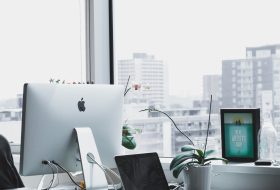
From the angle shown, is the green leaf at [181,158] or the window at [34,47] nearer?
the green leaf at [181,158]

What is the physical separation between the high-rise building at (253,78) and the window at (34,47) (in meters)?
1.19

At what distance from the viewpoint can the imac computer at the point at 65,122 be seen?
7.16ft

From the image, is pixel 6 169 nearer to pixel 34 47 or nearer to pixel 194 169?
pixel 194 169

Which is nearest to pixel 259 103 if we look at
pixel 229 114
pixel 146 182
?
pixel 229 114

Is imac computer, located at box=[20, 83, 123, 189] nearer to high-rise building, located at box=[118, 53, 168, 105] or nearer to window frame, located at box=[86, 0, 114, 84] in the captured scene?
high-rise building, located at box=[118, 53, 168, 105]

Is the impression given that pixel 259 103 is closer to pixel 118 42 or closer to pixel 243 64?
pixel 243 64

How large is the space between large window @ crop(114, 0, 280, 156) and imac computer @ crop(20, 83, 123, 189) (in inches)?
23.3

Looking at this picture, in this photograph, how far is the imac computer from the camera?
2.18 m

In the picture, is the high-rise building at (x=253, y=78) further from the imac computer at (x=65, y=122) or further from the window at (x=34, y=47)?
the window at (x=34, y=47)

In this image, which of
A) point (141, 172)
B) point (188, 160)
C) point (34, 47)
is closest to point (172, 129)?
point (188, 160)

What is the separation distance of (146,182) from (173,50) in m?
1.29

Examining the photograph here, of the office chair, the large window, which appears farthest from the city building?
the office chair

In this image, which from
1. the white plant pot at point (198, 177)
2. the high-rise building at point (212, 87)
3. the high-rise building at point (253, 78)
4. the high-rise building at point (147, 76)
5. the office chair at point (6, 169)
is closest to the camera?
the white plant pot at point (198, 177)

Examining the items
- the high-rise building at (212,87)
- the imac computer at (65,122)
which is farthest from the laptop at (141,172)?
the high-rise building at (212,87)
